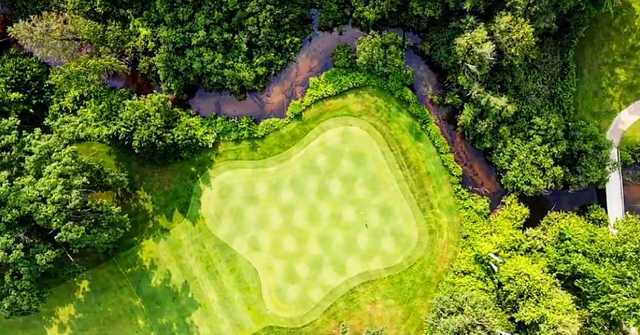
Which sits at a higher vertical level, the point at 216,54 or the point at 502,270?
the point at 216,54

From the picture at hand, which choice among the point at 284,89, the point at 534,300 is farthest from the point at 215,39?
the point at 534,300

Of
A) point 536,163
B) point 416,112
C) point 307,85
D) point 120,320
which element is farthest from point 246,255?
point 536,163

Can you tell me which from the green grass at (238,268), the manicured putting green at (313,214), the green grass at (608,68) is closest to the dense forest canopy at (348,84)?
the green grass at (238,268)

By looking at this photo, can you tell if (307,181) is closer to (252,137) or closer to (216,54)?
(252,137)

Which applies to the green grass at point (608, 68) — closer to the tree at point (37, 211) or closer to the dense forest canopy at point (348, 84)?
the dense forest canopy at point (348, 84)

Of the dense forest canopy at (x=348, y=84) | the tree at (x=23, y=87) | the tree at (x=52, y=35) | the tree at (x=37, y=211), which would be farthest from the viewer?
the tree at (x=23, y=87)
